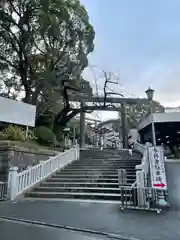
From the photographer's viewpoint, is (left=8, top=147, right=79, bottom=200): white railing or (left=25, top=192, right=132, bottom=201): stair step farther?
(left=8, top=147, right=79, bottom=200): white railing

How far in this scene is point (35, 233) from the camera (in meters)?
4.47

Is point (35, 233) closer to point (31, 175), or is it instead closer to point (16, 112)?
point (31, 175)

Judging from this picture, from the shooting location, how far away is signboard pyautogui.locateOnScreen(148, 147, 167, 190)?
7.13 m

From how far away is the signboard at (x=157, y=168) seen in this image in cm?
713

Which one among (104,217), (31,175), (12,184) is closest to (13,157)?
(31,175)

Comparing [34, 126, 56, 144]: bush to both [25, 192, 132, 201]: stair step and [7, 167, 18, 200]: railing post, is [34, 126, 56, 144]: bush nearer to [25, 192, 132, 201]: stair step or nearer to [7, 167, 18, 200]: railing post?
[25, 192, 132, 201]: stair step

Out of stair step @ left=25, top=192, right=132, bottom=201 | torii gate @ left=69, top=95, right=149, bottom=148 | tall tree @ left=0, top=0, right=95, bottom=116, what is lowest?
stair step @ left=25, top=192, right=132, bottom=201

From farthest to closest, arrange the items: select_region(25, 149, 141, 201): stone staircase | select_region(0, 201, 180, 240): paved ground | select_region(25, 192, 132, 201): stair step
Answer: select_region(25, 149, 141, 201): stone staircase
select_region(25, 192, 132, 201): stair step
select_region(0, 201, 180, 240): paved ground

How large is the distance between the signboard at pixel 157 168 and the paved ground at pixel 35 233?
131 inches

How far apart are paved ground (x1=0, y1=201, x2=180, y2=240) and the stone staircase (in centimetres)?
107

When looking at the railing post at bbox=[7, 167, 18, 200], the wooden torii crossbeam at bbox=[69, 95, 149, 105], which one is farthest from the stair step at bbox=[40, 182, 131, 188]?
the wooden torii crossbeam at bbox=[69, 95, 149, 105]

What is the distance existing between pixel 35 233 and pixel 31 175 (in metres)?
5.33

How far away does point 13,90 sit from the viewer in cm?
1808

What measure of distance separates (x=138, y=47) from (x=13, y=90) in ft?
30.8
